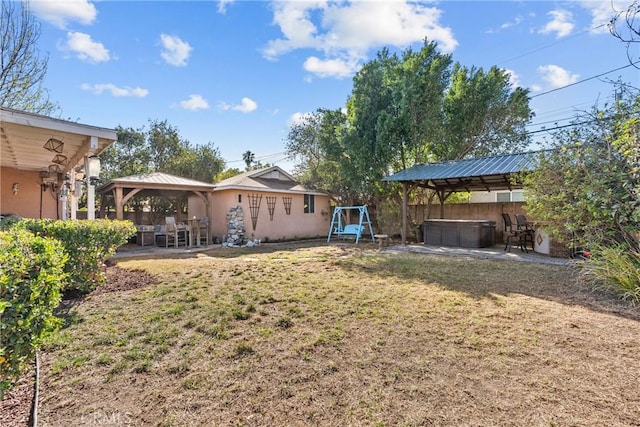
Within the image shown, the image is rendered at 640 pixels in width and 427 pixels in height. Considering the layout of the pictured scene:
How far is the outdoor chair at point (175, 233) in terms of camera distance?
10.6 metres

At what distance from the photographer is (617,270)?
14.0ft

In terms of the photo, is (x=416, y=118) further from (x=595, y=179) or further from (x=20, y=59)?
(x=20, y=59)

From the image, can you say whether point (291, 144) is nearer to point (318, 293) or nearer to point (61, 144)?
point (61, 144)

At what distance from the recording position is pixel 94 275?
181 inches

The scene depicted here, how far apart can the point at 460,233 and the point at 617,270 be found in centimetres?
558

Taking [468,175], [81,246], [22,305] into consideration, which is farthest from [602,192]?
[81,246]

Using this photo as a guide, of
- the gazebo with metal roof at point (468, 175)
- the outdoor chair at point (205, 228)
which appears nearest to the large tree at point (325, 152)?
the gazebo with metal roof at point (468, 175)

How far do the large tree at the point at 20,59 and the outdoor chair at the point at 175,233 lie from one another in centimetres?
558

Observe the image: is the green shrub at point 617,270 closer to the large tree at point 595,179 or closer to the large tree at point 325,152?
the large tree at point 595,179

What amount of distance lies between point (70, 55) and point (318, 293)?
8.73 meters

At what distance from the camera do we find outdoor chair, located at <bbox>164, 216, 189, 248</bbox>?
417 inches

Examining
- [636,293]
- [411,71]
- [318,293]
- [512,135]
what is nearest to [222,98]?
[411,71]

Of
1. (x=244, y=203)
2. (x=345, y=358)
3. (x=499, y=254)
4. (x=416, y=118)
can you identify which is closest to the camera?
(x=345, y=358)

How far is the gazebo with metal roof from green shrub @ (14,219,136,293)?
833cm
